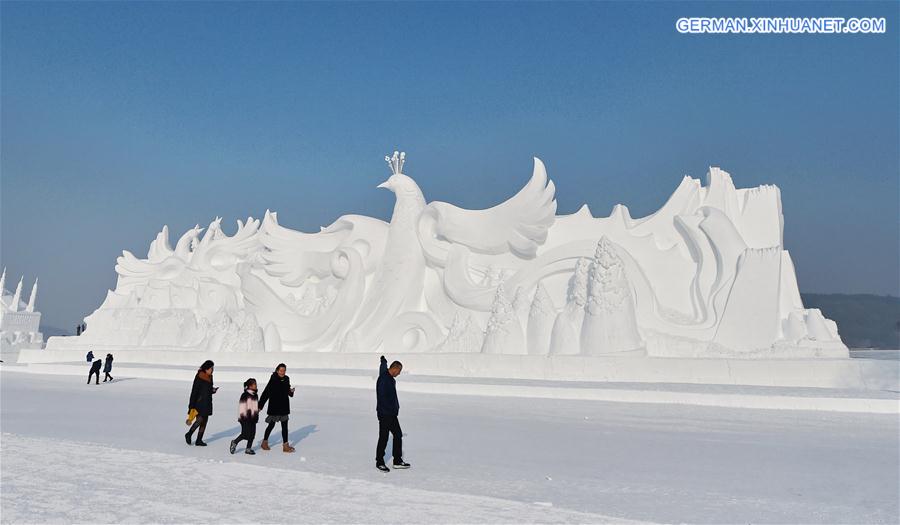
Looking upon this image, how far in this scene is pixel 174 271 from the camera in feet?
111

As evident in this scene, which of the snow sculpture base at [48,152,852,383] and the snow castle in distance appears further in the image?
the snow castle in distance

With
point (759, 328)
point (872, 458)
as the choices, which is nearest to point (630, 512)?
point (872, 458)

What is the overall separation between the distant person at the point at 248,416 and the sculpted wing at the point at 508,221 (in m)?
16.2

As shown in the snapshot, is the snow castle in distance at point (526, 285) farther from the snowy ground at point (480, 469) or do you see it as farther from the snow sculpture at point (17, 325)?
the snow sculpture at point (17, 325)

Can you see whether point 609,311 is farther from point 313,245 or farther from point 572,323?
point 313,245

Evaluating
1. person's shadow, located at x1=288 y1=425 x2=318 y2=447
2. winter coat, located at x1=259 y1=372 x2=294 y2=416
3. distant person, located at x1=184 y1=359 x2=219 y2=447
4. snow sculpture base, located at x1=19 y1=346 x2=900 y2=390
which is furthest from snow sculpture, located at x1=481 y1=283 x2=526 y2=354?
winter coat, located at x1=259 y1=372 x2=294 y2=416

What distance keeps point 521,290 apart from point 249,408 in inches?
514

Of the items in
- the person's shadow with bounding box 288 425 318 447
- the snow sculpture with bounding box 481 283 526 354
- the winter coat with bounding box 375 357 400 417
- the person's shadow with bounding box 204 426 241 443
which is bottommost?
the person's shadow with bounding box 204 426 241 443

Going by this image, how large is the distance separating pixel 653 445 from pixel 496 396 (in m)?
5.43

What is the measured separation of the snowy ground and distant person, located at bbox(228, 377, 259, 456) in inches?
11.1

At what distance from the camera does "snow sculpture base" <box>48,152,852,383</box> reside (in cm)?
1756

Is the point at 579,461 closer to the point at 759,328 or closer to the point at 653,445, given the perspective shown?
the point at 653,445

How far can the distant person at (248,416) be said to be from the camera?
7.22 m

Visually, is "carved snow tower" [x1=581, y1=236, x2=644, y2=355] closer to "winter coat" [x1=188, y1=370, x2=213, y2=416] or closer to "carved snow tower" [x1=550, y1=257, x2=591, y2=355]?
"carved snow tower" [x1=550, y1=257, x2=591, y2=355]
